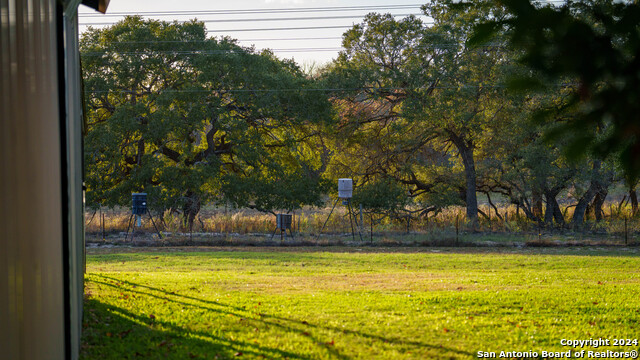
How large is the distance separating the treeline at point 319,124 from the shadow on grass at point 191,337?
14.1 m

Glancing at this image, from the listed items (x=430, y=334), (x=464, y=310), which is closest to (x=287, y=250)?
(x=464, y=310)

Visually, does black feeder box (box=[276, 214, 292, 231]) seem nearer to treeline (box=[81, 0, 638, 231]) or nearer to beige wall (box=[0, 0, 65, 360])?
treeline (box=[81, 0, 638, 231])

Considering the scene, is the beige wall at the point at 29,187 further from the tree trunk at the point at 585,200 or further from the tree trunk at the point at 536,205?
the tree trunk at the point at 536,205

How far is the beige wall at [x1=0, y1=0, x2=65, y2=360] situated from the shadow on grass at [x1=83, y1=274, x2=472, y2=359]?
5.16ft

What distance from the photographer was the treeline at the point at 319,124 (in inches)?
822

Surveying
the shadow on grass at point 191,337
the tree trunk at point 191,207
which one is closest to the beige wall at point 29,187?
the shadow on grass at point 191,337

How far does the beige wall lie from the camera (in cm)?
260

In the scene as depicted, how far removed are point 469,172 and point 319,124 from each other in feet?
19.5

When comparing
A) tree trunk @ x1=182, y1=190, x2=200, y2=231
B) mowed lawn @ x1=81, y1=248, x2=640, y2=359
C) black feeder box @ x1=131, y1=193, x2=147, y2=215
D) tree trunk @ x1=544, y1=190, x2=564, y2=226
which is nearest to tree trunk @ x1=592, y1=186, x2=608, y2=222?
tree trunk @ x1=544, y1=190, x2=564, y2=226

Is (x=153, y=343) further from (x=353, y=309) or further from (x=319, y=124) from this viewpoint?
(x=319, y=124)

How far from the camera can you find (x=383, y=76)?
22547 mm

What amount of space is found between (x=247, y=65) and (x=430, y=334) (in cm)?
1759

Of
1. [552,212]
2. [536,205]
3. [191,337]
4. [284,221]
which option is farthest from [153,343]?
[536,205]

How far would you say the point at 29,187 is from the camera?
2959 millimetres
